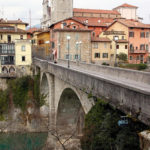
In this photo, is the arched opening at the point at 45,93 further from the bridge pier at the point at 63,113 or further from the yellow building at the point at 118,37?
the yellow building at the point at 118,37

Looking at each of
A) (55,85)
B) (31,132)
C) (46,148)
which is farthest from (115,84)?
(31,132)

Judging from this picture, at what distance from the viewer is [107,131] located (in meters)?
12.5

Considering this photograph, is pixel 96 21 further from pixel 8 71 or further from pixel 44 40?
pixel 8 71

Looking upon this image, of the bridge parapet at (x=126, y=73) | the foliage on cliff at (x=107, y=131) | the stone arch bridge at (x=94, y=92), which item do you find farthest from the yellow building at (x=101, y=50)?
the foliage on cliff at (x=107, y=131)

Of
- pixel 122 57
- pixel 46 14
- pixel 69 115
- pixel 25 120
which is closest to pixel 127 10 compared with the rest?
pixel 46 14

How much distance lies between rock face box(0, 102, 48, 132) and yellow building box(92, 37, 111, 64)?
18.7 meters

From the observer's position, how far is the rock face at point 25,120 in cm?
4419

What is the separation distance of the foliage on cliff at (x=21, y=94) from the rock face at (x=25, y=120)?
84 centimetres

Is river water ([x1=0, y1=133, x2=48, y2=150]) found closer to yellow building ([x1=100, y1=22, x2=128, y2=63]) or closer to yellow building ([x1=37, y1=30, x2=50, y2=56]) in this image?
yellow building ([x1=37, y1=30, x2=50, y2=56])

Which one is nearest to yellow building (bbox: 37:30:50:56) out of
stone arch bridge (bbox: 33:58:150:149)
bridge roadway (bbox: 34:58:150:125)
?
stone arch bridge (bbox: 33:58:150:149)

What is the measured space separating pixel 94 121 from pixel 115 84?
354 cm

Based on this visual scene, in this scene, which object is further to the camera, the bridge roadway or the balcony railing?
the balcony railing

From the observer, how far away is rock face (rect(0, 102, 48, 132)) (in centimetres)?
4419

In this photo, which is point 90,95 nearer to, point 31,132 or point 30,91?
point 31,132
